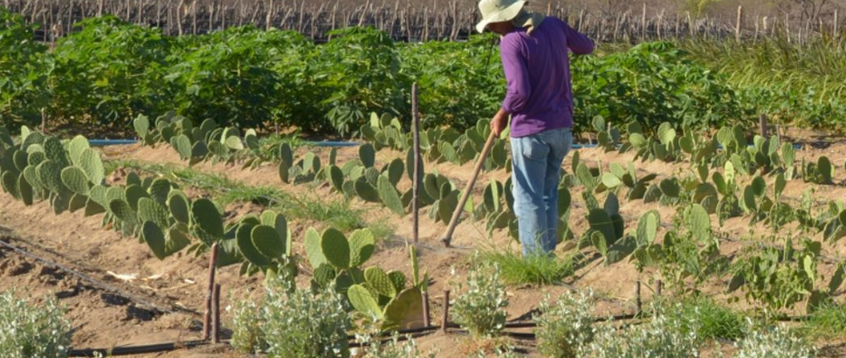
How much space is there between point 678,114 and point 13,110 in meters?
5.17

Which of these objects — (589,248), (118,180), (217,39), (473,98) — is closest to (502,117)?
(589,248)

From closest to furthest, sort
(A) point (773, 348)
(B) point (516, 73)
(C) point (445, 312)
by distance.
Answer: (A) point (773, 348) → (C) point (445, 312) → (B) point (516, 73)

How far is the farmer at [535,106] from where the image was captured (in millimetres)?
5484

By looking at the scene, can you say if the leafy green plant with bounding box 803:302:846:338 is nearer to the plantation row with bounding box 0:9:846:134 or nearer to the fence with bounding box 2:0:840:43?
the plantation row with bounding box 0:9:846:134

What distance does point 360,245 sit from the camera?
5082mm

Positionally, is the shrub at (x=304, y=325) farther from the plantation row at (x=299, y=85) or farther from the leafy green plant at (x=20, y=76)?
the leafy green plant at (x=20, y=76)

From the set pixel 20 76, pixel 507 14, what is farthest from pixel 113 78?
pixel 507 14

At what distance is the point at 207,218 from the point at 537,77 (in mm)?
1445

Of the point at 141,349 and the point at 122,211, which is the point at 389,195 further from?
the point at 141,349

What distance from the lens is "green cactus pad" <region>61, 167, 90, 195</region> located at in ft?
22.8

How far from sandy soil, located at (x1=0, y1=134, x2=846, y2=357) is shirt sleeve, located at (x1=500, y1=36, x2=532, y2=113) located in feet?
2.42

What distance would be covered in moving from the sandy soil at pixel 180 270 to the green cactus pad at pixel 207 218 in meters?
0.25

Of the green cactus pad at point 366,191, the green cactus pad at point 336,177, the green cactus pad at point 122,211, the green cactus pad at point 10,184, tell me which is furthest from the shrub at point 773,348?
the green cactus pad at point 10,184

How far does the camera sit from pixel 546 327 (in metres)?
4.23
